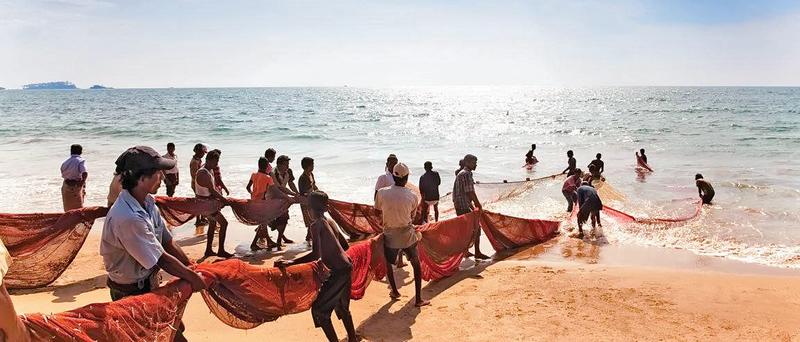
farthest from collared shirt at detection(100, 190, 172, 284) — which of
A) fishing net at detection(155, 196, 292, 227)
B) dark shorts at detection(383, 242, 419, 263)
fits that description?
fishing net at detection(155, 196, 292, 227)

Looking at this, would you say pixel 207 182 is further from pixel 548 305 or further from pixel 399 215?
pixel 548 305

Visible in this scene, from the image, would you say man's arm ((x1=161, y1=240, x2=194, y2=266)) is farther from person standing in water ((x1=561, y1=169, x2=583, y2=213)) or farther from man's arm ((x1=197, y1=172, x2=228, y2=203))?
person standing in water ((x1=561, y1=169, x2=583, y2=213))

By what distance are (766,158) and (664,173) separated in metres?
8.42

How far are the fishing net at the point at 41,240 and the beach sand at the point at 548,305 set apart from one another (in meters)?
0.26

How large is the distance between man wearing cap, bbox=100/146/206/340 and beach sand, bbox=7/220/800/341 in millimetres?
2314

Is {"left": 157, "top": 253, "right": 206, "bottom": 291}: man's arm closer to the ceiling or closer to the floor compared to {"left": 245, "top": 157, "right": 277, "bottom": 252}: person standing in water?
closer to the ceiling

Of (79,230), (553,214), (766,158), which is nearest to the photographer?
(79,230)

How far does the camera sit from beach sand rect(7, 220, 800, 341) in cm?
601

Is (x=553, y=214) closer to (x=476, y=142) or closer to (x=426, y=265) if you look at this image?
(x=426, y=265)

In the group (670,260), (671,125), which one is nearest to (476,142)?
(671,125)

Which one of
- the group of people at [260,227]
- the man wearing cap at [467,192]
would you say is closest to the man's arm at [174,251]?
the group of people at [260,227]

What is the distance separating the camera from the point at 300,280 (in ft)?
15.9

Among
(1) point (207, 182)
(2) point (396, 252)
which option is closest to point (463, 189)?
(2) point (396, 252)

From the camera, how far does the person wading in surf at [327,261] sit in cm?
502
